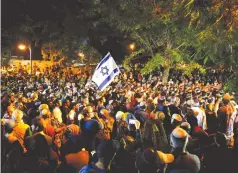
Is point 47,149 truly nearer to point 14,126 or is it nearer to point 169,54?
point 14,126

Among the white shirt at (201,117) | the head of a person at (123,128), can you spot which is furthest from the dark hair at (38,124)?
the white shirt at (201,117)

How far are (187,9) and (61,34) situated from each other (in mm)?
2833

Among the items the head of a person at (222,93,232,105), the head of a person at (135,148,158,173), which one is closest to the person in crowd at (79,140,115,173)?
the head of a person at (135,148,158,173)

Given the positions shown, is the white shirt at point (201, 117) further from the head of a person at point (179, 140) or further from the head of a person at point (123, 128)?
the head of a person at point (179, 140)

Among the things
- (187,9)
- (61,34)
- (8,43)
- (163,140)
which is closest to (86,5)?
(61,34)

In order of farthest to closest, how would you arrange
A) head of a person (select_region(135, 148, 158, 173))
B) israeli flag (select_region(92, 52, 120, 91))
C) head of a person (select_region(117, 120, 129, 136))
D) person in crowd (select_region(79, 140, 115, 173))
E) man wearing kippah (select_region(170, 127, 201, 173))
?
israeli flag (select_region(92, 52, 120, 91))
head of a person (select_region(117, 120, 129, 136))
head of a person (select_region(135, 148, 158, 173))
man wearing kippah (select_region(170, 127, 201, 173))
person in crowd (select_region(79, 140, 115, 173))

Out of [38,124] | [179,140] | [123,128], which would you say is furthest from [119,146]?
[38,124]

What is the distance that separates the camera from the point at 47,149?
5.14 meters

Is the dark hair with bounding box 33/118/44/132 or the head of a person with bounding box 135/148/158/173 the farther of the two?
the dark hair with bounding box 33/118/44/132

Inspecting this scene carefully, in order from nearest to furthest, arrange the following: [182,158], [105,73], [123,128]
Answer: [182,158], [123,128], [105,73]

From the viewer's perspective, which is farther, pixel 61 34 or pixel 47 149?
pixel 61 34

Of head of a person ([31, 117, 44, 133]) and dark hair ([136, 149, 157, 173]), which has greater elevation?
head of a person ([31, 117, 44, 133])

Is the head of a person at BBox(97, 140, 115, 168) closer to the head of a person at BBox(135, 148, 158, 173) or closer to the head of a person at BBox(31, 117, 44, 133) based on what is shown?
the head of a person at BBox(135, 148, 158, 173)

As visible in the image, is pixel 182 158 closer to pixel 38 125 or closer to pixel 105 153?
pixel 105 153
